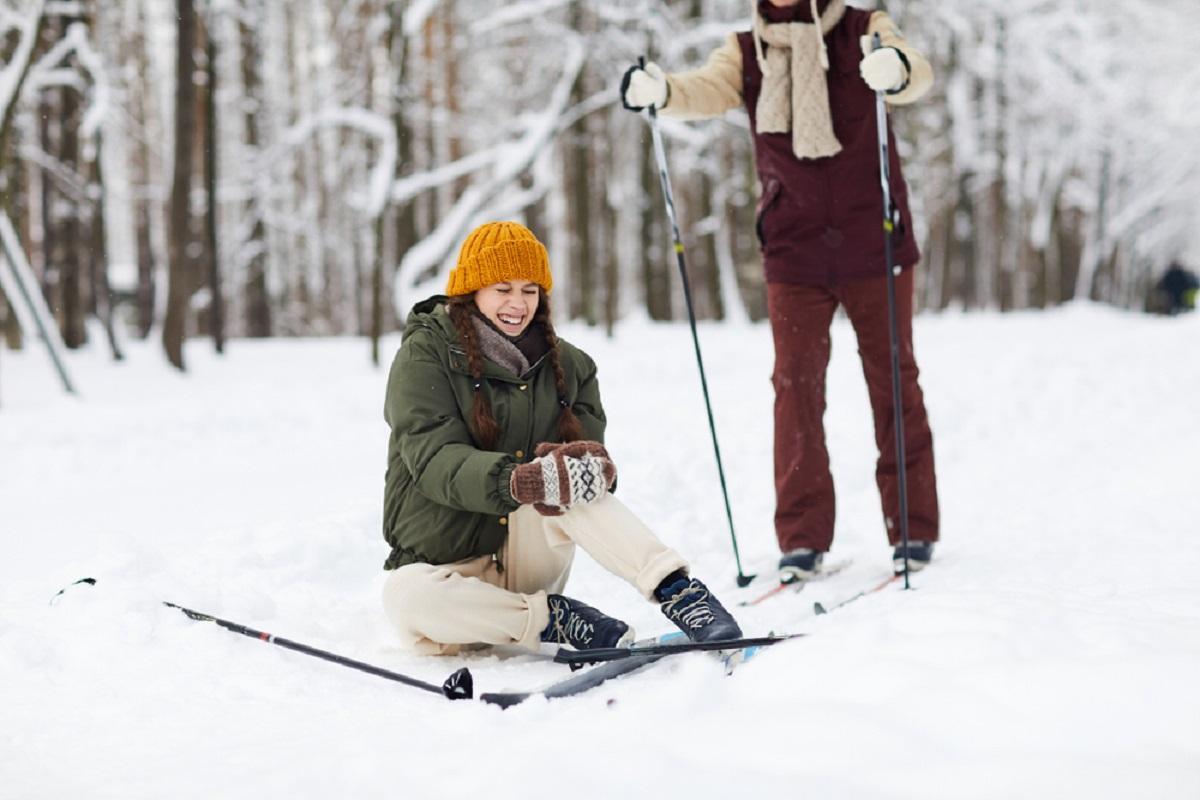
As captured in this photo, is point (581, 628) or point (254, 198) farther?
point (254, 198)

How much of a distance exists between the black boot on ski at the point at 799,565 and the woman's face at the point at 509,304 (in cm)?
149

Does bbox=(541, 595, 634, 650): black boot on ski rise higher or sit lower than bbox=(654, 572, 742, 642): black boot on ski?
lower

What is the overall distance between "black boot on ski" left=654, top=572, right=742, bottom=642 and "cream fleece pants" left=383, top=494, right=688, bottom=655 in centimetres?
4

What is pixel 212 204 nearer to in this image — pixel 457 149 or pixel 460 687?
A: pixel 457 149

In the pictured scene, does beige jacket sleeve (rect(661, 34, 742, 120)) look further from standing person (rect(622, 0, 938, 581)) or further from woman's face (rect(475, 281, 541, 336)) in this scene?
woman's face (rect(475, 281, 541, 336))

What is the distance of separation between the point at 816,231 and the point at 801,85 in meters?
0.54

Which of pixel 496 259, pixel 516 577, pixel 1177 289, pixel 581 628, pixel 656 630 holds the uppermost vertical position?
pixel 496 259

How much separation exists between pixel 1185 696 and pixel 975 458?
5.58 m

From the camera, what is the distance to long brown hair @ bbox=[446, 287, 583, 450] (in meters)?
3.24

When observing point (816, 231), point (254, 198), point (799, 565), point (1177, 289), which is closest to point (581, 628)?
point (799, 565)

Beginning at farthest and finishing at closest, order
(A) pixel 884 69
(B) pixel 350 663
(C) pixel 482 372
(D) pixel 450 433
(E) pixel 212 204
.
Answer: (E) pixel 212 204 < (A) pixel 884 69 < (C) pixel 482 372 < (D) pixel 450 433 < (B) pixel 350 663

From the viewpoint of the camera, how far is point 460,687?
2.70 m

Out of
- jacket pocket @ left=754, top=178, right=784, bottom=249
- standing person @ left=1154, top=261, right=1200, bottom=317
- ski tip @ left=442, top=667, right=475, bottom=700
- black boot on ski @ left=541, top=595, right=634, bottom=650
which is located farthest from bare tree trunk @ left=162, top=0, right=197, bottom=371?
standing person @ left=1154, top=261, right=1200, bottom=317

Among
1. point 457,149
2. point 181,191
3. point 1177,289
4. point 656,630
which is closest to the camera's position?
point 656,630
